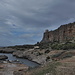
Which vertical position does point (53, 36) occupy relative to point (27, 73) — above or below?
above

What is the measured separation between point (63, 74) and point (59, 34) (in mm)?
83730

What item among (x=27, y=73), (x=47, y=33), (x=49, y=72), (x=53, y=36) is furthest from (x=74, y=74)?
(x=47, y=33)

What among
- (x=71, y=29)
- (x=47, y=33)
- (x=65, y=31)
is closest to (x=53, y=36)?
(x=47, y=33)

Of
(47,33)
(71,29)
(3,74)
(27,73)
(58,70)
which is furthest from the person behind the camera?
(47,33)

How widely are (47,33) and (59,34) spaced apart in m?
22.4

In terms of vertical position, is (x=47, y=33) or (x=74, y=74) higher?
(x=47, y=33)

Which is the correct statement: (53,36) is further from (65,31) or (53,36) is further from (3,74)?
(3,74)

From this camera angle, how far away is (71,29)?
75.1 m

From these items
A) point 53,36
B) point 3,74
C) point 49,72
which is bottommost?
point 3,74

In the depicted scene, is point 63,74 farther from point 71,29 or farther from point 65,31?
point 65,31

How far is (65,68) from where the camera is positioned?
1012 centimetres

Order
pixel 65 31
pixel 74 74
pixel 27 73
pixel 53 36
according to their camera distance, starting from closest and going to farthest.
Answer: pixel 74 74 < pixel 27 73 < pixel 65 31 < pixel 53 36

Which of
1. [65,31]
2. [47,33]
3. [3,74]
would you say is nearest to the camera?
[3,74]

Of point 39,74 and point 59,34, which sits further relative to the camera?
point 59,34
